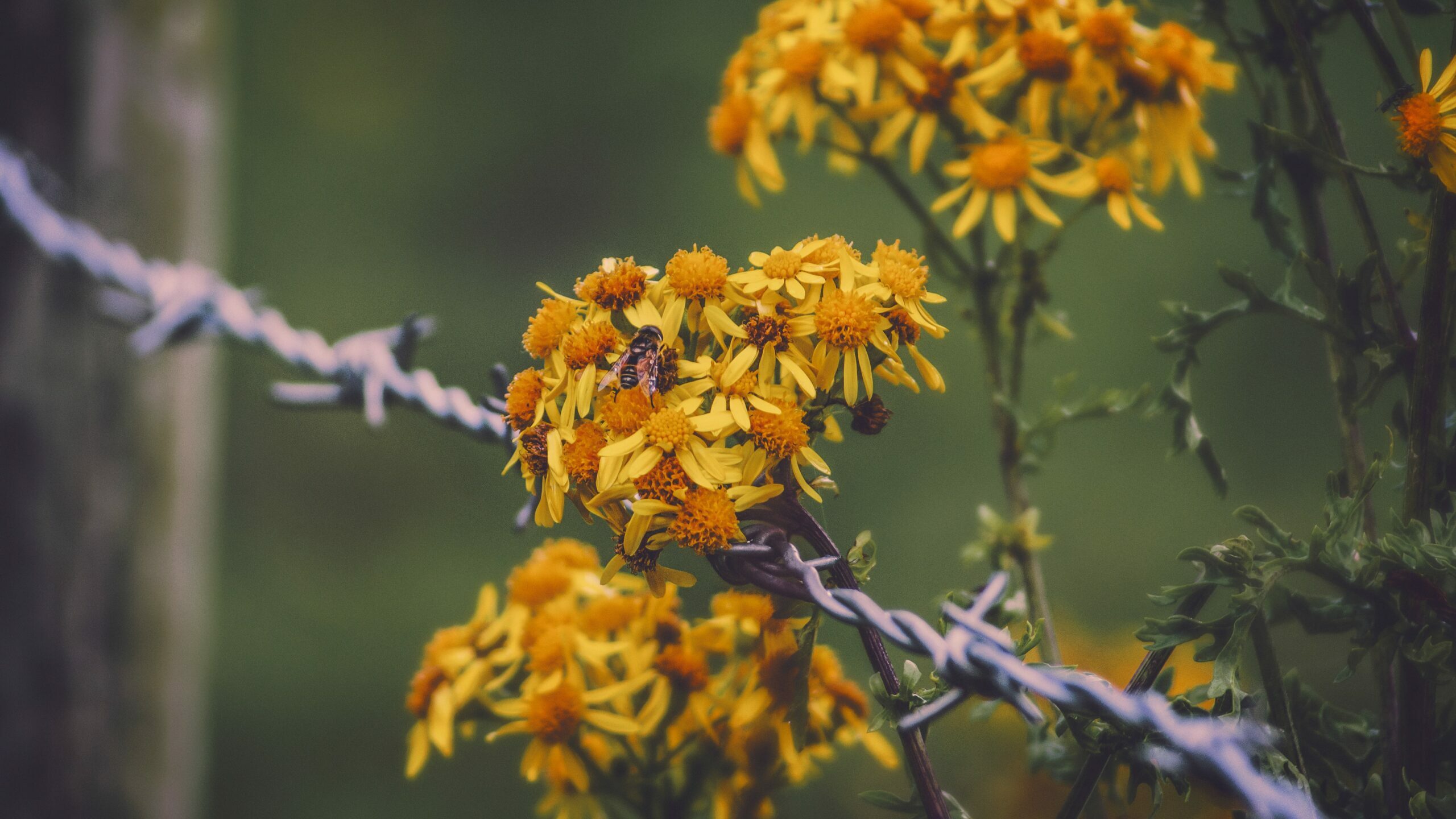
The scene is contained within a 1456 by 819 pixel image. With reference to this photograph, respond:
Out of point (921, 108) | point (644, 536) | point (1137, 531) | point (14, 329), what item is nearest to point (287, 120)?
point (14, 329)

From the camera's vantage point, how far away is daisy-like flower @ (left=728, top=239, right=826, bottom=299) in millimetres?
397

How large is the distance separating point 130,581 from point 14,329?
0.28m

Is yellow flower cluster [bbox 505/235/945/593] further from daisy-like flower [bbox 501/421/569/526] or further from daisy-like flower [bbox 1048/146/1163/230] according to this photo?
daisy-like flower [bbox 1048/146/1163/230]

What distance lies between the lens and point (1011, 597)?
1.96 feet

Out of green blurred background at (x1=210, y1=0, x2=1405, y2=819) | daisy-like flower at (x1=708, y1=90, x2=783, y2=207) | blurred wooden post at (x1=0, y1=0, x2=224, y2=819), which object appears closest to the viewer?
daisy-like flower at (x1=708, y1=90, x2=783, y2=207)

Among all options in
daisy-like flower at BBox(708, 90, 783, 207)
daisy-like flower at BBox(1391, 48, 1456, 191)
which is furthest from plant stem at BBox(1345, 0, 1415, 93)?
daisy-like flower at BBox(708, 90, 783, 207)

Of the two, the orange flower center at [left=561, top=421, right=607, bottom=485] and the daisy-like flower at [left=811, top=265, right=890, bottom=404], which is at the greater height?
the daisy-like flower at [left=811, top=265, right=890, bottom=404]

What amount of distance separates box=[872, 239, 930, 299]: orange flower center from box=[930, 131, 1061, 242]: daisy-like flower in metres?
0.25

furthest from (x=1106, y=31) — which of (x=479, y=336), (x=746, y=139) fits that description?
(x=479, y=336)

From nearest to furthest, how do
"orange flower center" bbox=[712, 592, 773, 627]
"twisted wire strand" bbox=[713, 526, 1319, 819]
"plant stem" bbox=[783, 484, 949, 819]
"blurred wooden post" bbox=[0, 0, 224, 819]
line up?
1. "twisted wire strand" bbox=[713, 526, 1319, 819]
2. "plant stem" bbox=[783, 484, 949, 819]
3. "orange flower center" bbox=[712, 592, 773, 627]
4. "blurred wooden post" bbox=[0, 0, 224, 819]

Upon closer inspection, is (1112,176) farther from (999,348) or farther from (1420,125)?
(1420,125)

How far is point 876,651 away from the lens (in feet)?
1.33

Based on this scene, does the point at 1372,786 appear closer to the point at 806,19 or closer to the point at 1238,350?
the point at 806,19

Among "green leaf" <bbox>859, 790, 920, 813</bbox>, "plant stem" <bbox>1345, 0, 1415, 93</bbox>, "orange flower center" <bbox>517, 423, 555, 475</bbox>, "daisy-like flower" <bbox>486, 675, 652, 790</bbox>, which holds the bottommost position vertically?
"green leaf" <bbox>859, 790, 920, 813</bbox>
